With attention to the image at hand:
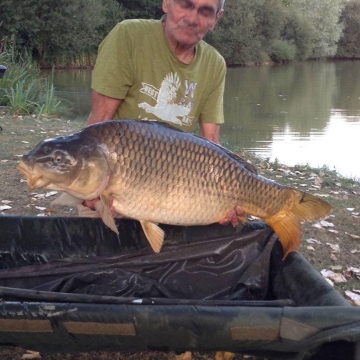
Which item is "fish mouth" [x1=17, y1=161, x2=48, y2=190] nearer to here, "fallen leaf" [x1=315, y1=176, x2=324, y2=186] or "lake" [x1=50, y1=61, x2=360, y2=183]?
"fallen leaf" [x1=315, y1=176, x2=324, y2=186]

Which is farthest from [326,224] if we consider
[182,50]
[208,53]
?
[182,50]

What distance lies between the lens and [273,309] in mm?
1141

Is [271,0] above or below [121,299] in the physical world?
above

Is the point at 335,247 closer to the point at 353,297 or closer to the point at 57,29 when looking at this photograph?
the point at 353,297

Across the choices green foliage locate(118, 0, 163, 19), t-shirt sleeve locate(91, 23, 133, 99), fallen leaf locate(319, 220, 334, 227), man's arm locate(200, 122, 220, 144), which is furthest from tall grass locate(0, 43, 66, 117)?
green foliage locate(118, 0, 163, 19)

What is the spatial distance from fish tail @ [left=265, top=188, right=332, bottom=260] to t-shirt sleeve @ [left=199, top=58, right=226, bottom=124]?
1.77 feet

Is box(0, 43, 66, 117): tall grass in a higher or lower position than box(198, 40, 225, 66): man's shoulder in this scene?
lower

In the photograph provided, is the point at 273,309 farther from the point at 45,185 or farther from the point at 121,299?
the point at 45,185

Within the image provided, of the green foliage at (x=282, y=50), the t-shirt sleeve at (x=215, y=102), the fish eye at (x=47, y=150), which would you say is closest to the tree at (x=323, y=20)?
the green foliage at (x=282, y=50)

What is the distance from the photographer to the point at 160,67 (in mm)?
1797

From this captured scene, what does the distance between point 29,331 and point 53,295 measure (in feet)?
0.48

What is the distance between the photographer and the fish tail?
1519 millimetres

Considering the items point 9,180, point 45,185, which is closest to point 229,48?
point 9,180

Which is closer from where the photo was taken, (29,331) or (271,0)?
(29,331)
